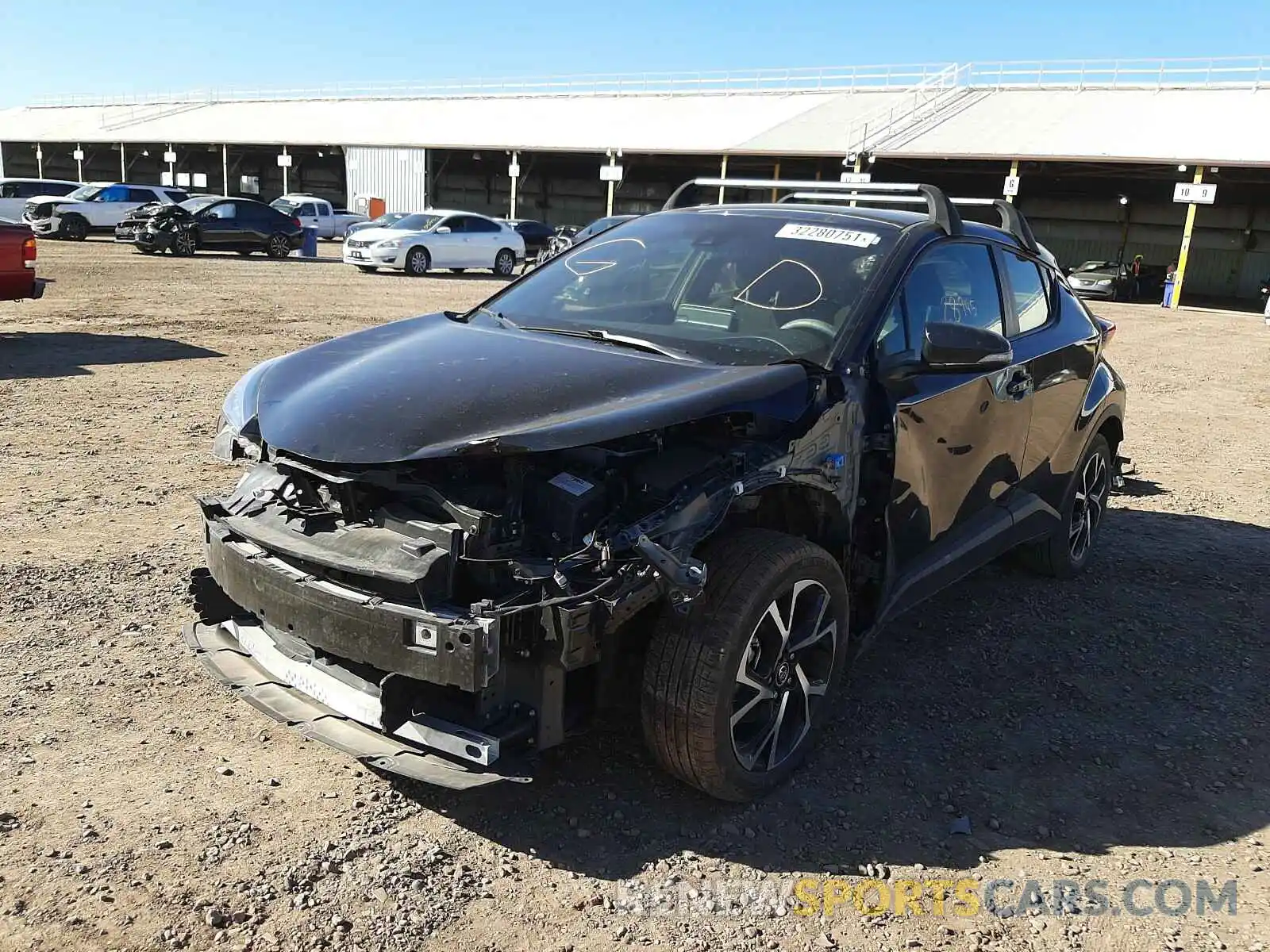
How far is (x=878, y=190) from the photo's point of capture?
4.92 m

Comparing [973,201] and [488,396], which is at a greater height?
[973,201]

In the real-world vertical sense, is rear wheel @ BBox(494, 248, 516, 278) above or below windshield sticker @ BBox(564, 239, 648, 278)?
below

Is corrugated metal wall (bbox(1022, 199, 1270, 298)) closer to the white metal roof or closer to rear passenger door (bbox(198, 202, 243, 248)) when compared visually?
the white metal roof

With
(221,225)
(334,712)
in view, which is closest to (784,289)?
(334,712)

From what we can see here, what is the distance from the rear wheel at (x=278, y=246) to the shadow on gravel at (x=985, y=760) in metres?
25.4

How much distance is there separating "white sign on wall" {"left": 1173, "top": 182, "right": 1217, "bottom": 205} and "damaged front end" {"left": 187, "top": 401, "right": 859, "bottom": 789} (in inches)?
1155

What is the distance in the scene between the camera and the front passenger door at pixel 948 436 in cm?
384

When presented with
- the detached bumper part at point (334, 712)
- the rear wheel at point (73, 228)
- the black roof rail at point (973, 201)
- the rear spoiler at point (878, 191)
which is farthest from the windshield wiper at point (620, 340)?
the rear wheel at point (73, 228)

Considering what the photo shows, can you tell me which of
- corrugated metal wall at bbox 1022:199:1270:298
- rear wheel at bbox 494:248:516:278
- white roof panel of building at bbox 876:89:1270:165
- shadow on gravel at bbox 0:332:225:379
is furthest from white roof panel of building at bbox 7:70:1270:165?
shadow on gravel at bbox 0:332:225:379

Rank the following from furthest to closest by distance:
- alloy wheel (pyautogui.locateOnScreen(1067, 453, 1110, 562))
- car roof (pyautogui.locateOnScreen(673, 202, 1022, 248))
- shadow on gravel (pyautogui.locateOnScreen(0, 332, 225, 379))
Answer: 1. shadow on gravel (pyautogui.locateOnScreen(0, 332, 225, 379))
2. alloy wheel (pyautogui.locateOnScreen(1067, 453, 1110, 562))
3. car roof (pyautogui.locateOnScreen(673, 202, 1022, 248))

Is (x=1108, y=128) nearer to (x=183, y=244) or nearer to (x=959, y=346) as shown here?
(x=183, y=244)

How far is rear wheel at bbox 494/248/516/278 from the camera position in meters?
26.6

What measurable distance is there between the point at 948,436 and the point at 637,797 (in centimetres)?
186

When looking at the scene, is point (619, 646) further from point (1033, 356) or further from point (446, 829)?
point (1033, 356)
